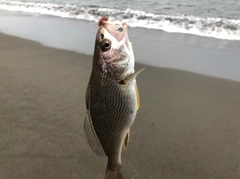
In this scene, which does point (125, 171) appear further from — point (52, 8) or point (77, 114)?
point (52, 8)

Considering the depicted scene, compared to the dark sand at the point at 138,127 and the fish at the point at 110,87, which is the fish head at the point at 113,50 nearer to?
the fish at the point at 110,87

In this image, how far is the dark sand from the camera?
3.48 m

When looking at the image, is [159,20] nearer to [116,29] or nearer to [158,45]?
[158,45]

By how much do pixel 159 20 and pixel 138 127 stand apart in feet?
24.3

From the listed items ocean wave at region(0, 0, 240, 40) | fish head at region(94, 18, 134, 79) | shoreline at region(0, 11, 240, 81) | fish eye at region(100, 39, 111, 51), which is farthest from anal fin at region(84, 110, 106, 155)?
ocean wave at region(0, 0, 240, 40)

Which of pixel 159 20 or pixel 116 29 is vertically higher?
pixel 116 29

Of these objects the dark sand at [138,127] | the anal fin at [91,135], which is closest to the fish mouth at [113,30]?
the anal fin at [91,135]

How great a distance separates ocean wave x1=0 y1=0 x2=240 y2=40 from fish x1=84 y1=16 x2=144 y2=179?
7378 millimetres

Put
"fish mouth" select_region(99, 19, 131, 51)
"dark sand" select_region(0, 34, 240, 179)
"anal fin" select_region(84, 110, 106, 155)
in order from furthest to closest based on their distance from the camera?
"dark sand" select_region(0, 34, 240, 179), "anal fin" select_region(84, 110, 106, 155), "fish mouth" select_region(99, 19, 131, 51)

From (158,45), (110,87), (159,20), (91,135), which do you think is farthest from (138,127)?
(159,20)

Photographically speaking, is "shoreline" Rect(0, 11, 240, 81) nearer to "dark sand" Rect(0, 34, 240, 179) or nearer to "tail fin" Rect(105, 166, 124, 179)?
"dark sand" Rect(0, 34, 240, 179)

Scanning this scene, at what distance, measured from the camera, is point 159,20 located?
35.5ft

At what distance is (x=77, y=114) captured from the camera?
181 inches

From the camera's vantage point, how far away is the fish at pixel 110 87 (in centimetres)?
196
